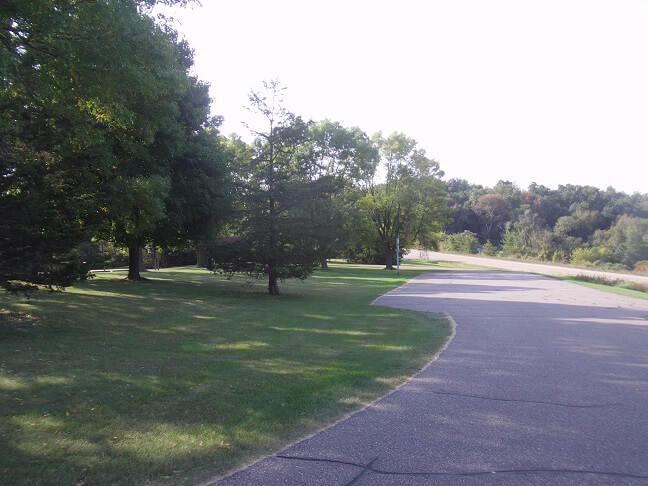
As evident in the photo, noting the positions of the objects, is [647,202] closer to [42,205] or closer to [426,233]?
[426,233]

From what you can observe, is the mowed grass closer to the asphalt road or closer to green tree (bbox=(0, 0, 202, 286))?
the asphalt road

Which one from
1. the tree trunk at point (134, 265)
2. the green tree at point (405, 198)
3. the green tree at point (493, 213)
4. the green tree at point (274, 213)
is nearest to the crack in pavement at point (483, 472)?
the green tree at point (274, 213)

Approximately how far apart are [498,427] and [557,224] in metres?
80.1

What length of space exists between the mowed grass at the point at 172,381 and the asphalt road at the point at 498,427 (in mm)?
470

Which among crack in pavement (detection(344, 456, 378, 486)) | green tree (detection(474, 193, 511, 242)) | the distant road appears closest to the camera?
crack in pavement (detection(344, 456, 378, 486))

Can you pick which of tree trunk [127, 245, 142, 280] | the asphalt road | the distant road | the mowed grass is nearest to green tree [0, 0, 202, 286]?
the mowed grass

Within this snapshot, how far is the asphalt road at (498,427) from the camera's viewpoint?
13.8ft

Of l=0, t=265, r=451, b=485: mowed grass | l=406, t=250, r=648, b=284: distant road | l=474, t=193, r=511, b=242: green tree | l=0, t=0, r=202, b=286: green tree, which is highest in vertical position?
l=474, t=193, r=511, b=242: green tree

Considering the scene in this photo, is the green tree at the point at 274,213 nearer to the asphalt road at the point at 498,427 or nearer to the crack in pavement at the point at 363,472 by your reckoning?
the asphalt road at the point at 498,427

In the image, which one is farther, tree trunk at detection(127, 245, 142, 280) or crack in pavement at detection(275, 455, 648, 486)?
tree trunk at detection(127, 245, 142, 280)

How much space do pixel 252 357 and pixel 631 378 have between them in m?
5.88

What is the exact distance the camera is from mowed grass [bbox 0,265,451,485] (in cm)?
438

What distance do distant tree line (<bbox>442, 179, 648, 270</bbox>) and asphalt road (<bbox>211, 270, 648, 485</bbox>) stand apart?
4125cm

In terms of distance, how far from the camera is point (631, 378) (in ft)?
25.0
